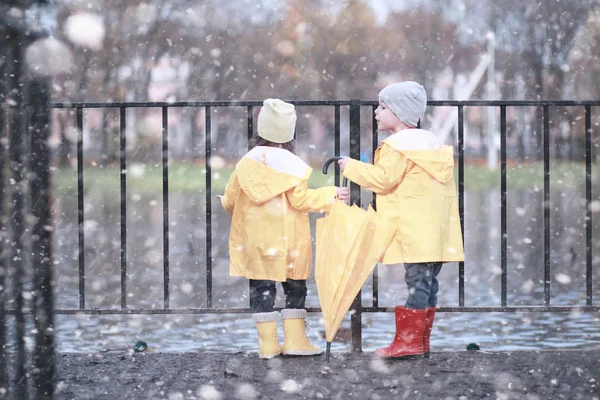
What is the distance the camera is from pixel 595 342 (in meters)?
5.92

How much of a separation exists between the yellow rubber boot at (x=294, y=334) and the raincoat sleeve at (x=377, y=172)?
725mm

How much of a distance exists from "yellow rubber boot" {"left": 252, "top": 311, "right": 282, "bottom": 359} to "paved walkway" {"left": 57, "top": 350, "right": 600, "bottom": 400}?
6 cm

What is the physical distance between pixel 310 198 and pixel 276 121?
421 millimetres

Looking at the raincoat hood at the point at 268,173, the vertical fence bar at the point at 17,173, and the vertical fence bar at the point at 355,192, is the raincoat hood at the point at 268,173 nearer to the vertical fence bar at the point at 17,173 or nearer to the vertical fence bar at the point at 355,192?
the vertical fence bar at the point at 355,192

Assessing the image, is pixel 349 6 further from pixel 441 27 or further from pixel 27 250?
pixel 27 250

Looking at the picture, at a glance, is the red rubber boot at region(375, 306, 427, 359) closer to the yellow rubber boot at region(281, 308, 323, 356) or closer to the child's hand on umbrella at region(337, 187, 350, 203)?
the yellow rubber boot at region(281, 308, 323, 356)

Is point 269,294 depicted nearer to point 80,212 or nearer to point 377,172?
point 377,172

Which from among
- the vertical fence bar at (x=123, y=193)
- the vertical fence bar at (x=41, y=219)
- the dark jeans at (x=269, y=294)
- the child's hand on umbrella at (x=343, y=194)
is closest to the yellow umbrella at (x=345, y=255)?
the child's hand on umbrella at (x=343, y=194)

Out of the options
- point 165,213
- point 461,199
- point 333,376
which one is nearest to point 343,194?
point 461,199

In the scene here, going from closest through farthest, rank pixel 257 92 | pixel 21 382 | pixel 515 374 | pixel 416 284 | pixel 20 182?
pixel 20 182, pixel 21 382, pixel 515 374, pixel 416 284, pixel 257 92

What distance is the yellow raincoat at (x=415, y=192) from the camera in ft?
15.6

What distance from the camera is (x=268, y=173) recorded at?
485cm

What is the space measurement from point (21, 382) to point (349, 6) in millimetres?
52074

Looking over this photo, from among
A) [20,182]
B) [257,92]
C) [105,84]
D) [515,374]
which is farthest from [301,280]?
[257,92]
